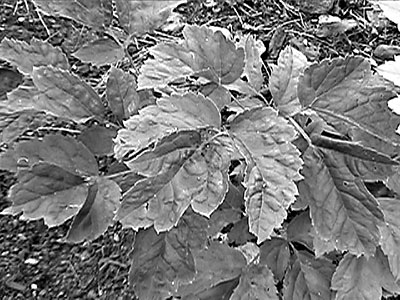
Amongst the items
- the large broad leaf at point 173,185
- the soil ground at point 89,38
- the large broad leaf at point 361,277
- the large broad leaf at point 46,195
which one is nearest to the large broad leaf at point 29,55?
the large broad leaf at point 46,195

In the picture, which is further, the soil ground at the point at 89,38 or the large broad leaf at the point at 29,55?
the soil ground at the point at 89,38

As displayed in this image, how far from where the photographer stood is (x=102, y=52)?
0.99 m

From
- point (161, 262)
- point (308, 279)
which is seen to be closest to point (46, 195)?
point (161, 262)

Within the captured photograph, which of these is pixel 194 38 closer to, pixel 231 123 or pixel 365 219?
pixel 231 123

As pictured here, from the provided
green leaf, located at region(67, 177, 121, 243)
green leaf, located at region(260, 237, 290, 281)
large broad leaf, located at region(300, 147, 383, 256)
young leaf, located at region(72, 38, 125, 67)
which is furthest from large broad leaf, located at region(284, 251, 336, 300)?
young leaf, located at region(72, 38, 125, 67)

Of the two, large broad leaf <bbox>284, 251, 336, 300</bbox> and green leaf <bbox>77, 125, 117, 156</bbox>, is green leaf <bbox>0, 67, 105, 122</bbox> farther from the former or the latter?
large broad leaf <bbox>284, 251, 336, 300</bbox>

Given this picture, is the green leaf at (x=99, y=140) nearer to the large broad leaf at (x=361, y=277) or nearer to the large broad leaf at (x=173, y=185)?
the large broad leaf at (x=173, y=185)

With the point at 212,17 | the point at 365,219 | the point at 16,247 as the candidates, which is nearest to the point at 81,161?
the point at 365,219

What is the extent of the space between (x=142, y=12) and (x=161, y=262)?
1.16ft

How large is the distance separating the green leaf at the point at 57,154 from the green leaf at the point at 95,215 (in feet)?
0.13

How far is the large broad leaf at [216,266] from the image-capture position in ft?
3.33

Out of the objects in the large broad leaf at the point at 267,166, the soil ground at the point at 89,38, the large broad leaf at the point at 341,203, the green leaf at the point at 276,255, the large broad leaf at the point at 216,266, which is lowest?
the soil ground at the point at 89,38

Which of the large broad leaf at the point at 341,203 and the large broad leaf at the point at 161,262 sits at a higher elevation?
the large broad leaf at the point at 341,203

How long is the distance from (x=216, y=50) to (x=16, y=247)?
827 millimetres
